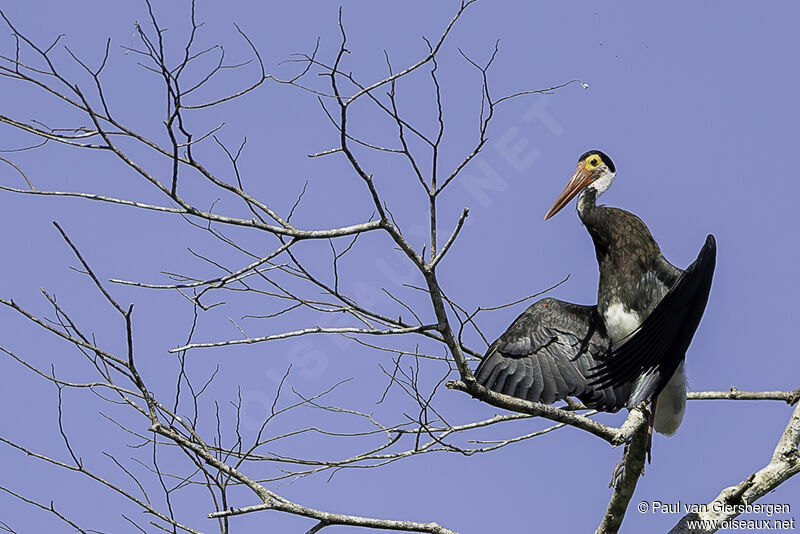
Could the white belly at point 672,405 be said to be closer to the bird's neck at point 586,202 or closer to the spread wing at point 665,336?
the spread wing at point 665,336

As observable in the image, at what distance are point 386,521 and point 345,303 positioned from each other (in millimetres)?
795

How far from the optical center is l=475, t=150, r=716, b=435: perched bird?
4.13 metres

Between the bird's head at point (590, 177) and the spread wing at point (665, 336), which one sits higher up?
the bird's head at point (590, 177)

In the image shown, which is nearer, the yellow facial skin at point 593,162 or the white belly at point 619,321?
the white belly at point 619,321

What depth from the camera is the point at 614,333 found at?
495 cm

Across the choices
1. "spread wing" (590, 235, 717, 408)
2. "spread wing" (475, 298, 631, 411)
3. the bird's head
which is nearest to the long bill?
the bird's head

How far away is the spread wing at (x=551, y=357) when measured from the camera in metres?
4.41

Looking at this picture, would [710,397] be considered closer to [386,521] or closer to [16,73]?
[386,521]

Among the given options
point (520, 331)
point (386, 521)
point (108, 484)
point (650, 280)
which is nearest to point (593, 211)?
point (650, 280)

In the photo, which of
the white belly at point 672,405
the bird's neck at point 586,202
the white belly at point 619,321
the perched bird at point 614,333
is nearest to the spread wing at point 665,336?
the perched bird at point 614,333

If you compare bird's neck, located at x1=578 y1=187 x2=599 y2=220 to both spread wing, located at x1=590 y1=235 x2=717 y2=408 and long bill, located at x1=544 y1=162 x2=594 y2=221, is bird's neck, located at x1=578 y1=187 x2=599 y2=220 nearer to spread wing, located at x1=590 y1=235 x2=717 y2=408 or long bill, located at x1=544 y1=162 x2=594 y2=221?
long bill, located at x1=544 y1=162 x2=594 y2=221

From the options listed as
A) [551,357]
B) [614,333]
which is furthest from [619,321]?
[551,357]

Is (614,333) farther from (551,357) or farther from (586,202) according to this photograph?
(586,202)

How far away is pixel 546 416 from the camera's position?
3.32m
